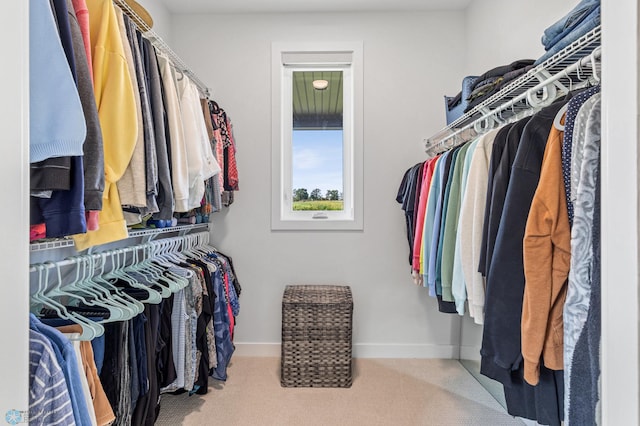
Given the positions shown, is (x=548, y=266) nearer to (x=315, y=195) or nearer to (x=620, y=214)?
(x=620, y=214)

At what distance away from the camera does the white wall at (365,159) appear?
272 cm

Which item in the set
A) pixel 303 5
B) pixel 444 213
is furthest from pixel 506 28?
pixel 303 5

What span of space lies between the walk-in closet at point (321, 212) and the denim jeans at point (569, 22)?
1 centimetres

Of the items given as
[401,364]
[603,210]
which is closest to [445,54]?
[401,364]

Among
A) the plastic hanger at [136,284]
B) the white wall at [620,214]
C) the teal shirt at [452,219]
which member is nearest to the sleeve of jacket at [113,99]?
the plastic hanger at [136,284]

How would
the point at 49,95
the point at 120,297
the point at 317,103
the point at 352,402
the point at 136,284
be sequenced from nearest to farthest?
the point at 49,95
the point at 120,297
the point at 136,284
the point at 352,402
the point at 317,103

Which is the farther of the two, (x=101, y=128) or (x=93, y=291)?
(x=93, y=291)

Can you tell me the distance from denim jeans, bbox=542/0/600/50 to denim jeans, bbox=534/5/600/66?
0.02 m

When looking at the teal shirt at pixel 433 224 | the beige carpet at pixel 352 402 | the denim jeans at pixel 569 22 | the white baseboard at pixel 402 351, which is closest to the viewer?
the denim jeans at pixel 569 22

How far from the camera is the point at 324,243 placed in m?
2.77

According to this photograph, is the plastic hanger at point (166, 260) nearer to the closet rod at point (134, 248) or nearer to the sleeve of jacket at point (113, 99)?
the closet rod at point (134, 248)

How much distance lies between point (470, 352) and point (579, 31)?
2.00 m

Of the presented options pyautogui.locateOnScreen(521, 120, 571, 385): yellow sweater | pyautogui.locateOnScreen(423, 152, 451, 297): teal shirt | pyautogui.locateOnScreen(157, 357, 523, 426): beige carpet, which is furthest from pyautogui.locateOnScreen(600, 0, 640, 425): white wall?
pyautogui.locateOnScreen(157, 357, 523, 426): beige carpet

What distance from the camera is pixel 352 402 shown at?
6.83ft
